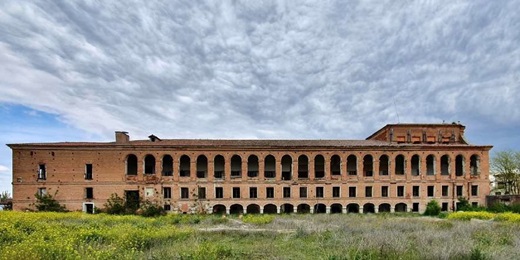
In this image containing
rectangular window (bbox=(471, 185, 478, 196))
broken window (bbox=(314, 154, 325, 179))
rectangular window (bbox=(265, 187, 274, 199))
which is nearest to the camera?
rectangular window (bbox=(265, 187, 274, 199))

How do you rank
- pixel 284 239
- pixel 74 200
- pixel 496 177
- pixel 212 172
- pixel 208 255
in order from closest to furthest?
pixel 208 255
pixel 284 239
pixel 74 200
pixel 212 172
pixel 496 177

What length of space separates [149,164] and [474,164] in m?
40.4

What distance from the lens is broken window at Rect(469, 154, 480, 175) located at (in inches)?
1742

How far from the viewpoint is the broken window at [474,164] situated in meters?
44.2

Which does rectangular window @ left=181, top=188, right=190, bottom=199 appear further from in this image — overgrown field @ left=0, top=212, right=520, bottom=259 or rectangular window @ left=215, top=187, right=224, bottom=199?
overgrown field @ left=0, top=212, right=520, bottom=259

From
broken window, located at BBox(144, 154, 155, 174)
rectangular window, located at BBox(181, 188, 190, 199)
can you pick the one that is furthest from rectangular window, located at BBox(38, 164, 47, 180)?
rectangular window, located at BBox(181, 188, 190, 199)

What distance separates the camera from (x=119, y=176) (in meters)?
40.2

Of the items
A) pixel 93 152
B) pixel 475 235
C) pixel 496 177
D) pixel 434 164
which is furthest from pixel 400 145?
pixel 93 152

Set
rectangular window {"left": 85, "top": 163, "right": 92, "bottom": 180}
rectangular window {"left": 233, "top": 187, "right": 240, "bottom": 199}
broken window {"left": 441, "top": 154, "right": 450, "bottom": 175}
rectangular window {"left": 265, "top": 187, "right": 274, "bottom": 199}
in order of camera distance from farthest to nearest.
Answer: broken window {"left": 441, "top": 154, "right": 450, "bottom": 175}
rectangular window {"left": 265, "top": 187, "right": 274, "bottom": 199}
rectangular window {"left": 233, "top": 187, "right": 240, "bottom": 199}
rectangular window {"left": 85, "top": 163, "right": 92, "bottom": 180}

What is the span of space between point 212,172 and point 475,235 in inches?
1148

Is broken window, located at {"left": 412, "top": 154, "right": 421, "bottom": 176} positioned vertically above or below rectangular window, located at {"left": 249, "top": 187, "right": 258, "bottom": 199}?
above

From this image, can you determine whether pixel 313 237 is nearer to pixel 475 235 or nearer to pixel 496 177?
pixel 475 235

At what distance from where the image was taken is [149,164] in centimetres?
4244

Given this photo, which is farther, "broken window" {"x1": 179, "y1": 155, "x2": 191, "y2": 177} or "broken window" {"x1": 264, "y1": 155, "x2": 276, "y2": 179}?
"broken window" {"x1": 264, "y1": 155, "x2": 276, "y2": 179}
